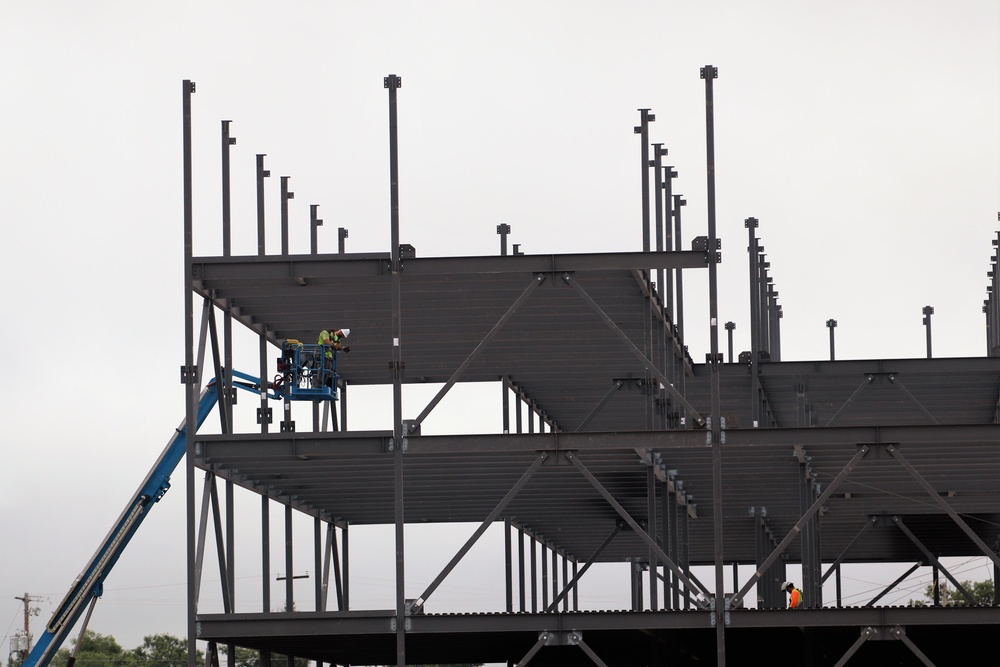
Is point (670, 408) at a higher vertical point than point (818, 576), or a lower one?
higher

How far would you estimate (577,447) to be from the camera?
85.9ft

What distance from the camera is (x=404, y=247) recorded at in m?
26.3

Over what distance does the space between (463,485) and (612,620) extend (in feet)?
22.8

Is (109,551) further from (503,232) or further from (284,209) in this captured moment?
(503,232)

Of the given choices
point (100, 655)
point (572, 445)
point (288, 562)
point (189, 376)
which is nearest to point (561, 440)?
point (572, 445)

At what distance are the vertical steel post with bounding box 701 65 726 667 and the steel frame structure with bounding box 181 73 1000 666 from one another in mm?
48

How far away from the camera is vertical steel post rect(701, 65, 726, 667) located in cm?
2542

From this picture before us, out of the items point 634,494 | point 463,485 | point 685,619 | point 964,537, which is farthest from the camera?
point 964,537

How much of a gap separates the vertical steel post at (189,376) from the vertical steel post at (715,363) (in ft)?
26.7

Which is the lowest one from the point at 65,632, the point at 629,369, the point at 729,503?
the point at 65,632

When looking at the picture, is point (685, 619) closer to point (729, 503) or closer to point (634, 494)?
point (634, 494)

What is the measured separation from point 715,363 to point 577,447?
2.56 m

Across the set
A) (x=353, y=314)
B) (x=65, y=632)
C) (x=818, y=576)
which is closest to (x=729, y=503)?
(x=818, y=576)

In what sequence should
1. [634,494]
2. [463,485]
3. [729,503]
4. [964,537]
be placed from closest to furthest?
[463,485], [634,494], [729,503], [964,537]
